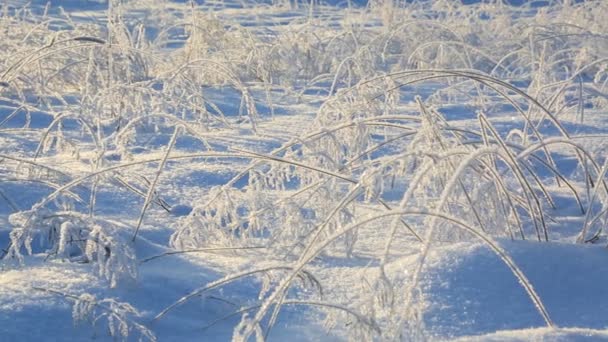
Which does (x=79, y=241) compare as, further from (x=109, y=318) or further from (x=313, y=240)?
(x=313, y=240)

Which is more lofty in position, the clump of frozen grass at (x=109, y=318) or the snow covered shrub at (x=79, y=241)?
the snow covered shrub at (x=79, y=241)

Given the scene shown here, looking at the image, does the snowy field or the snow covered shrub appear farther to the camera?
the snow covered shrub

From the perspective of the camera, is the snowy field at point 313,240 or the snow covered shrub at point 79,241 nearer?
the snowy field at point 313,240

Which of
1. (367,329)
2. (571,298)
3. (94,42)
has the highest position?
(94,42)

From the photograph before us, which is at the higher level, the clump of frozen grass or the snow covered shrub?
the snow covered shrub

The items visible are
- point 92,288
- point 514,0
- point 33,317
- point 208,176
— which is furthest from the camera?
point 514,0

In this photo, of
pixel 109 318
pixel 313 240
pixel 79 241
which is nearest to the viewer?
pixel 109 318

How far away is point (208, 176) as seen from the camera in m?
2.76

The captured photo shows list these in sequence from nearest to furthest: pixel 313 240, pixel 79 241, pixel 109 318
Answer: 1. pixel 109 318
2. pixel 313 240
3. pixel 79 241

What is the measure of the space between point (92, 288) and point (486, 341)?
0.75m

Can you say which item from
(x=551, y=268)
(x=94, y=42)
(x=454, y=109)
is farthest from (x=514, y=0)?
(x=551, y=268)

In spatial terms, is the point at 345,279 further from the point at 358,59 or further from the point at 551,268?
the point at 358,59

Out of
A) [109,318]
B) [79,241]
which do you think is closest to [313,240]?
[109,318]

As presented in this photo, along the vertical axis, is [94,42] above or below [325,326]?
above
